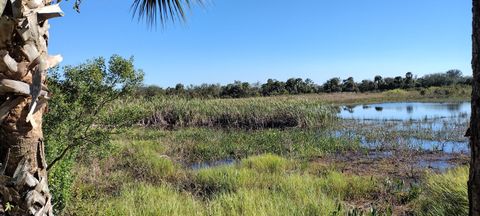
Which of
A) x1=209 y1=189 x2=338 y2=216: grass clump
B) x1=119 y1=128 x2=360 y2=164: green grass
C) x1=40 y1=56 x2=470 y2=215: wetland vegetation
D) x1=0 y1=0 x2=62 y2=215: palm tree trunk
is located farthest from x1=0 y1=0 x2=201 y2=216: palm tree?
x1=119 y1=128 x2=360 y2=164: green grass

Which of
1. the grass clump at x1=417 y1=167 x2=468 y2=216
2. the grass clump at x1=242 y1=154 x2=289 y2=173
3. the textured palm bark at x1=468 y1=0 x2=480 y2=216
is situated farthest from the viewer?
the grass clump at x1=242 y1=154 x2=289 y2=173

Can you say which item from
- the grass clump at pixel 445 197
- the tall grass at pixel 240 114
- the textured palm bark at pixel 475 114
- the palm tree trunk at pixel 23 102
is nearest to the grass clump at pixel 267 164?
the grass clump at pixel 445 197

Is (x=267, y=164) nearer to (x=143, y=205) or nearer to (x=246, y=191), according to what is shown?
(x=246, y=191)

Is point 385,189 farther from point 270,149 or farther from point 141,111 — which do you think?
point 270,149

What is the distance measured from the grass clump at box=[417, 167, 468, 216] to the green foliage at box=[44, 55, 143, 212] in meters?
4.34

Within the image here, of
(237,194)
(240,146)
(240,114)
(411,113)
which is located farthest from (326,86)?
(237,194)

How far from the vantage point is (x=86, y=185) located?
7223 millimetres

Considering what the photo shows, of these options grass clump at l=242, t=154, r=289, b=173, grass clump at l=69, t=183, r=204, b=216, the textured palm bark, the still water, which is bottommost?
the still water

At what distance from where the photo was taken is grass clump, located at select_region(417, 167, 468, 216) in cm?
506

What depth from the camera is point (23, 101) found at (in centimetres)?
274

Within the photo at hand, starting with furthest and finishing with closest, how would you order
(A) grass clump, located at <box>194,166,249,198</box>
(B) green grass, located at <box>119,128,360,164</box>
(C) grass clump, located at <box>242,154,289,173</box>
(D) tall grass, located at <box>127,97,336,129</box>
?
1. (D) tall grass, located at <box>127,97,336,129</box>
2. (B) green grass, located at <box>119,128,360,164</box>
3. (C) grass clump, located at <box>242,154,289,173</box>
4. (A) grass clump, located at <box>194,166,249,198</box>

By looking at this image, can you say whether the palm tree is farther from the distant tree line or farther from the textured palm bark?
the distant tree line

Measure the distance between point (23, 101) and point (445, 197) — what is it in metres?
5.04

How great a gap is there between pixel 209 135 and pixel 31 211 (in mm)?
13636
